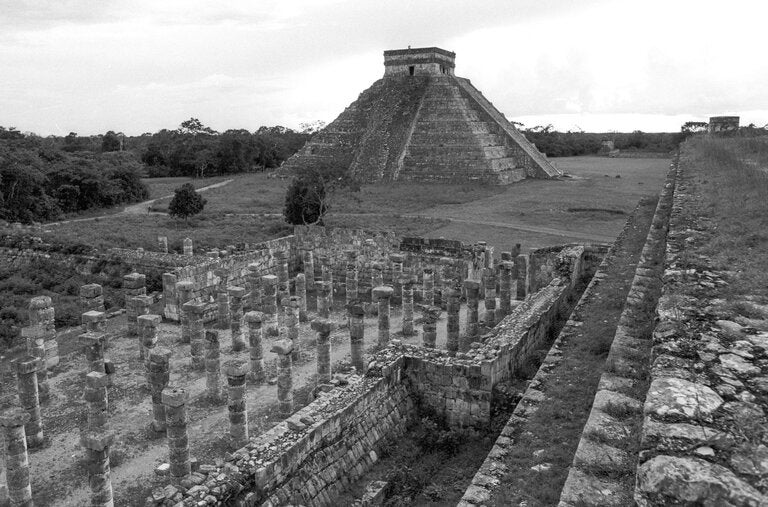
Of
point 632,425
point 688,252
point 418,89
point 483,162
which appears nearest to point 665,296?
point 632,425

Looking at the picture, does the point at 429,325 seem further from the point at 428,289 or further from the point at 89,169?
the point at 89,169

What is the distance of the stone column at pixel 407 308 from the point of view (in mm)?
16328

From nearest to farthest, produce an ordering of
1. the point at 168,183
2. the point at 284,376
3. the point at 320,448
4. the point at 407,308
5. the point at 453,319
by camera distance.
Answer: the point at 320,448 < the point at 284,376 < the point at 453,319 < the point at 407,308 < the point at 168,183

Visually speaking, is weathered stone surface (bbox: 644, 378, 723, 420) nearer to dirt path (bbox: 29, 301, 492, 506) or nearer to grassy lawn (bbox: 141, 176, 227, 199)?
dirt path (bbox: 29, 301, 492, 506)

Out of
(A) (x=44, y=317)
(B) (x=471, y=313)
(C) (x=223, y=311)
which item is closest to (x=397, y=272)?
(B) (x=471, y=313)

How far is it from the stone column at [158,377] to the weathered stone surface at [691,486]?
8520 millimetres

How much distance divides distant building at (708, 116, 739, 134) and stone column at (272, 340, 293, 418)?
35.9 metres

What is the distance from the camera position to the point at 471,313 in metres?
15.3

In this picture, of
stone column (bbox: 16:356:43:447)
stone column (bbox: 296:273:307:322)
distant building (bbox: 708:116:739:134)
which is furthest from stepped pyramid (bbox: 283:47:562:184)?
stone column (bbox: 16:356:43:447)

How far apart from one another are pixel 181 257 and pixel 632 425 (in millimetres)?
17889

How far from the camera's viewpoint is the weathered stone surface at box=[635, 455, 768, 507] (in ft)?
9.71

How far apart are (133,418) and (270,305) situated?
5327 millimetres

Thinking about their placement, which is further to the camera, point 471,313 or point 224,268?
point 224,268

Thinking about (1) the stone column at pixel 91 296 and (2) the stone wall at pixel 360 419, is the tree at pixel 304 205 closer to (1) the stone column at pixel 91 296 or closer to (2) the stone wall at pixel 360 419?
(1) the stone column at pixel 91 296
